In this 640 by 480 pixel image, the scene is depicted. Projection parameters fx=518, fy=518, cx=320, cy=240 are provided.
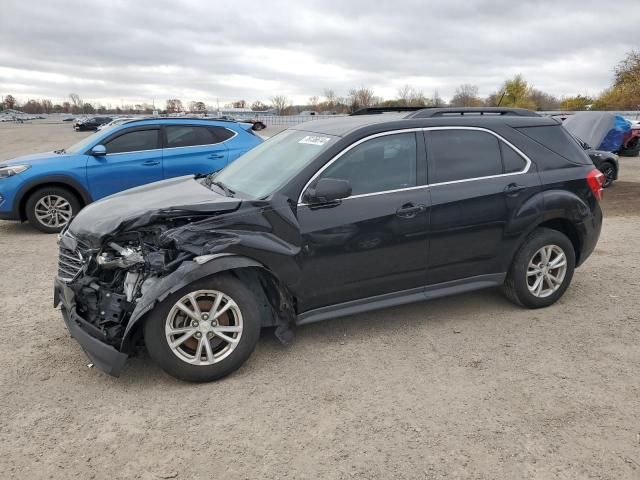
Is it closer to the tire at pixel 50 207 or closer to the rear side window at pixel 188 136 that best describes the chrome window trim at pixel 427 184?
the rear side window at pixel 188 136

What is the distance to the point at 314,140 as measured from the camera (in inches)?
170

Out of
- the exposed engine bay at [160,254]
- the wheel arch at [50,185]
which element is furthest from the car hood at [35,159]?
the exposed engine bay at [160,254]

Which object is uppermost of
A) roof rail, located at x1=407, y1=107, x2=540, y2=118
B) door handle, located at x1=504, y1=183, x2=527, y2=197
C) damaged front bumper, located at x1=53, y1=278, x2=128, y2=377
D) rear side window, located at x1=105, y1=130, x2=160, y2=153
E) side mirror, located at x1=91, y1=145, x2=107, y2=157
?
roof rail, located at x1=407, y1=107, x2=540, y2=118

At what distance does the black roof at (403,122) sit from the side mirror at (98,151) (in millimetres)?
4360

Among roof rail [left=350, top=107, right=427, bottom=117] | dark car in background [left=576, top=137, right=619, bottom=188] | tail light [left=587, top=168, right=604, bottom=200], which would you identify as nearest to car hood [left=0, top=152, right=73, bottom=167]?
roof rail [left=350, top=107, right=427, bottom=117]

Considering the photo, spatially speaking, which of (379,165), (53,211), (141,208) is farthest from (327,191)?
(53,211)

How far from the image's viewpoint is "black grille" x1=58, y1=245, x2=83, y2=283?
3.78m

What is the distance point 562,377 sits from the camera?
142 inches

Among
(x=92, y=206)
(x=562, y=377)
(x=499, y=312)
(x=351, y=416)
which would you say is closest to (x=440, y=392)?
(x=351, y=416)

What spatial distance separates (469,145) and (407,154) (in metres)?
0.63

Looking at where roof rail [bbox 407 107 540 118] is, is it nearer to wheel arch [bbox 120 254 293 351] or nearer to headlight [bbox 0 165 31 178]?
wheel arch [bbox 120 254 293 351]

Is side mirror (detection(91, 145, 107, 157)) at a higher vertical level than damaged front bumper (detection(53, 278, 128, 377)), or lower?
higher

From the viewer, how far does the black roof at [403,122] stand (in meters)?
4.23

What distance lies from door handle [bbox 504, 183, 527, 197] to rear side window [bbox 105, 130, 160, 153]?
5.98 m
